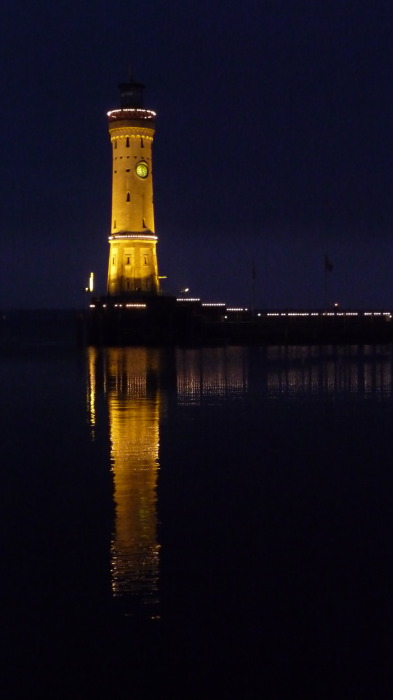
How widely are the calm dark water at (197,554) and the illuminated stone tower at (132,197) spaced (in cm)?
4086

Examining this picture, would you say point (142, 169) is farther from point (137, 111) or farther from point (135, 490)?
point (135, 490)

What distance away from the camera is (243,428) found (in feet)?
84.2

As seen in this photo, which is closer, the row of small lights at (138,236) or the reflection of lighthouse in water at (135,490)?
the reflection of lighthouse in water at (135,490)

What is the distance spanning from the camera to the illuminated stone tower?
68812 mm

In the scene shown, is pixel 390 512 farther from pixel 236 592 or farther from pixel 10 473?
pixel 10 473

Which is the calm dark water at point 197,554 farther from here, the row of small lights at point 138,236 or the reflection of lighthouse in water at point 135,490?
the row of small lights at point 138,236

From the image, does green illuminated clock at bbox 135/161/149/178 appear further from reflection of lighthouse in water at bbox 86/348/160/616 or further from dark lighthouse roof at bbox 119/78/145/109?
reflection of lighthouse in water at bbox 86/348/160/616

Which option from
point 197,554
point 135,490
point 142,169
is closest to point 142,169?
point 142,169

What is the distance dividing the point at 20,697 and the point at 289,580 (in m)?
4.30

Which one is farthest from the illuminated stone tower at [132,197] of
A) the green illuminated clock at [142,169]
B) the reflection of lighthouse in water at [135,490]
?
the reflection of lighthouse in water at [135,490]

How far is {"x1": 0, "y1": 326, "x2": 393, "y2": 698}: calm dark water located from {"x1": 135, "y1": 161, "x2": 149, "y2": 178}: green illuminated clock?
140ft

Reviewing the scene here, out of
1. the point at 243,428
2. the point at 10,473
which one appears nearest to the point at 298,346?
the point at 243,428

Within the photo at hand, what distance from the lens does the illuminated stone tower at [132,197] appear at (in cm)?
6881

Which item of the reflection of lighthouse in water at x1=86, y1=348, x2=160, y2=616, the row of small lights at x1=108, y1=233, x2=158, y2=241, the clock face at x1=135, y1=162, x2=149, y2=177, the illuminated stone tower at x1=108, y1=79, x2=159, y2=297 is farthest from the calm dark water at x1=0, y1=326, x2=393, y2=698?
the clock face at x1=135, y1=162, x2=149, y2=177
